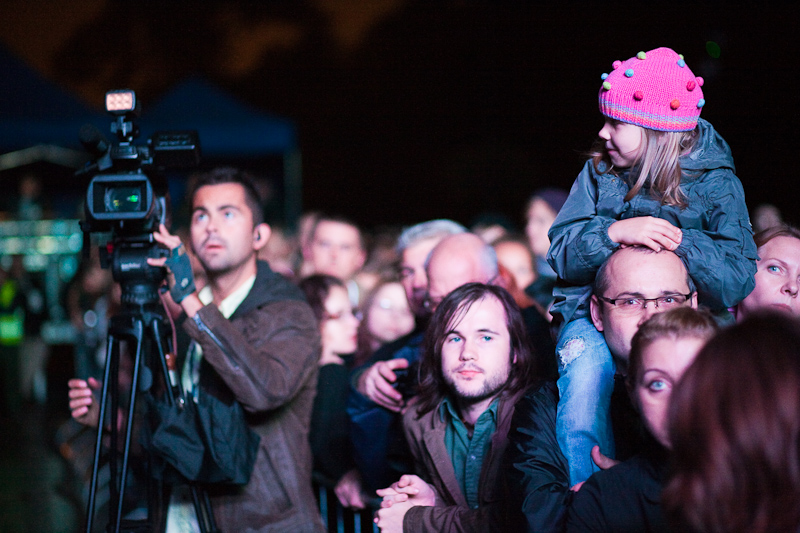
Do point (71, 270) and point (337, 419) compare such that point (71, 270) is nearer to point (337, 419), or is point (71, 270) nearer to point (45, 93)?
point (45, 93)

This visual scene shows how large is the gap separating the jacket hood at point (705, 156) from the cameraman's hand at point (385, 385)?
1.16 metres

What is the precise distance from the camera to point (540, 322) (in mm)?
2941

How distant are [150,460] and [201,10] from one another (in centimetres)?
1278

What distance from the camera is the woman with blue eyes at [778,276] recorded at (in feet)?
7.73

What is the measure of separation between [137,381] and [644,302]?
1615mm

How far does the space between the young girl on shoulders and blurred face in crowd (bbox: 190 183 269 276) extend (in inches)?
50.2

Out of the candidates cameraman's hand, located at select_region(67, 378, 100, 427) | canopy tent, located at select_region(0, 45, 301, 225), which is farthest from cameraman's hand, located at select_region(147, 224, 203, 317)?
canopy tent, located at select_region(0, 45, 301, 225)

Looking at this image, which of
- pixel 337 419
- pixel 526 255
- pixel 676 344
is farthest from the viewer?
pixel 526 255

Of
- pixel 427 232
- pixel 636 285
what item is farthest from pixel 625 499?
pixel 427 232

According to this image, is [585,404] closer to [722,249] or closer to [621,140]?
[722,249]

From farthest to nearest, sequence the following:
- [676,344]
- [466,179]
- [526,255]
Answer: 1. [466,179]
2. [526,255]
3. [676,344]

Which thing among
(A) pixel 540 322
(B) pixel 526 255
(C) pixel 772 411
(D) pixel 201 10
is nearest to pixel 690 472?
(C) pixel 772 411

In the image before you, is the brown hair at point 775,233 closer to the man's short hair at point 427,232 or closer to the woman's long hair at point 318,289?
the man's short hair at point 427,232

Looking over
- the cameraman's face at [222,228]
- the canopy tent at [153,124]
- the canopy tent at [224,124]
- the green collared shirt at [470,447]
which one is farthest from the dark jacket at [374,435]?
the canopy tent at [224,124]
